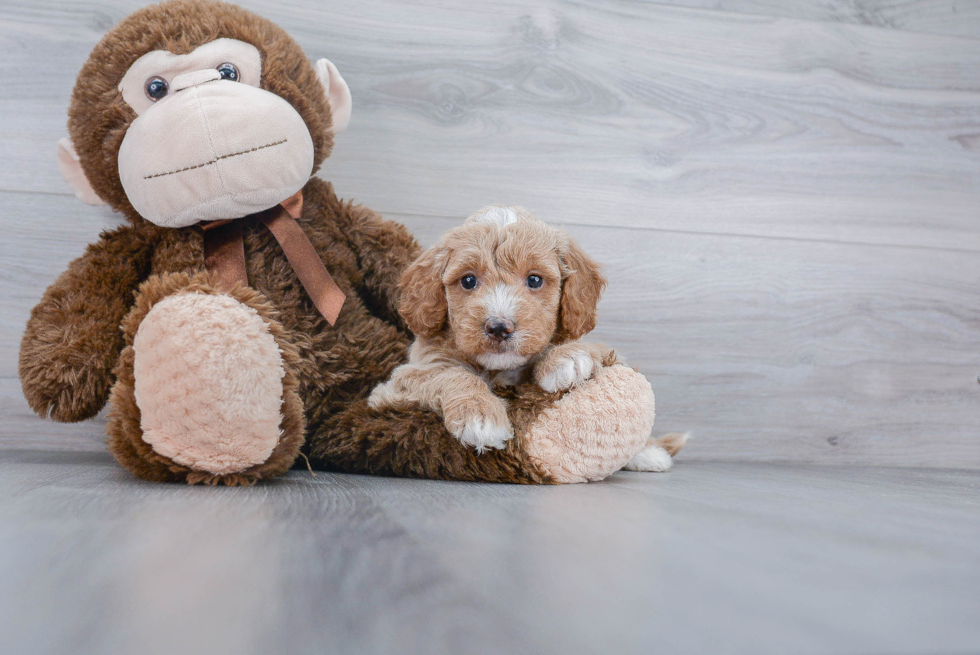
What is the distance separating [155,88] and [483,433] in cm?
63

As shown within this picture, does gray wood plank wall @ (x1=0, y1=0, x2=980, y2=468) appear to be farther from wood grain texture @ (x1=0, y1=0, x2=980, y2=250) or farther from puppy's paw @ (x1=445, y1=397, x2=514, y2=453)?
puppy's paw @ (x1=445, y1=397, x2=514, y2=453)

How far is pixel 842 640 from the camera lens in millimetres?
361

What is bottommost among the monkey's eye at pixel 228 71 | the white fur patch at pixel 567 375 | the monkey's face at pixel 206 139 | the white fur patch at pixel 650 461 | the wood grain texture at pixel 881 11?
the white fur patch at pixel 650 461

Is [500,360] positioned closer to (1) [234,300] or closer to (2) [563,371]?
(2) [563,371]

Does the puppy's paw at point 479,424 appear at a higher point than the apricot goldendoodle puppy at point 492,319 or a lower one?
lower

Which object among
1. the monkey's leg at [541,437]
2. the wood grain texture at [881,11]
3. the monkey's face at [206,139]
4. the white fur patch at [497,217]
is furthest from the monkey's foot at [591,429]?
the wood grain texture at [881,11]

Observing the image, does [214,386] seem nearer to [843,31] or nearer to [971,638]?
[971,638]

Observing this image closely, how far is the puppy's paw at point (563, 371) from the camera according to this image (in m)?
0.83

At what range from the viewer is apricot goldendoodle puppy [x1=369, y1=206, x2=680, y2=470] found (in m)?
0.80

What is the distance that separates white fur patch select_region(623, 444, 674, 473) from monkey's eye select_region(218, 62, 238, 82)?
2.62 feet

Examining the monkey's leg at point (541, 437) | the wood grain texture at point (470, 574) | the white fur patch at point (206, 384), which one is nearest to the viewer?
the wood grain texture at point (470, 574)

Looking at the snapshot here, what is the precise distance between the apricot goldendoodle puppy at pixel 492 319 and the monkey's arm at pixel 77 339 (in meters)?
A: 0.34

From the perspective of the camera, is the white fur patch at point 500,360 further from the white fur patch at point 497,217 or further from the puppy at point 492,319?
the white fur patch at point 497,217

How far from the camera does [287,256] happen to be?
0.96 m
